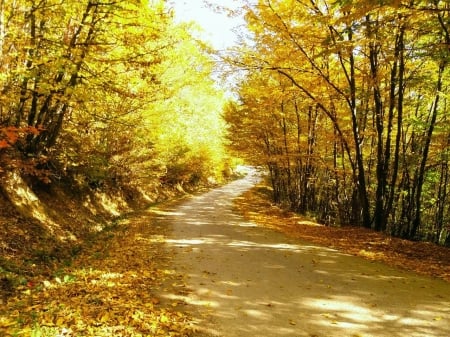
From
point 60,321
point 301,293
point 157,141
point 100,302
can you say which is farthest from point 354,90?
point 60,321

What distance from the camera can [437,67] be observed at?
12.4 m

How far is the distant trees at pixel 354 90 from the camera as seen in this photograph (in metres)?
8.80

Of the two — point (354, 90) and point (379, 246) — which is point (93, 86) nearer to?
point (354, 90)

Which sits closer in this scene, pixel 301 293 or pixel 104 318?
pixel 104 318

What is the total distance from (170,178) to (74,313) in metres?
21.0

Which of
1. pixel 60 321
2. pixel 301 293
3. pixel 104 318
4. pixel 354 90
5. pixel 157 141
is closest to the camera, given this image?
pixel 60 321

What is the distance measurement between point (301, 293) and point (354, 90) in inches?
323

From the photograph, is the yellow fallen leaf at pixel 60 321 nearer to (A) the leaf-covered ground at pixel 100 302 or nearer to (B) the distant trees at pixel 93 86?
(A) the leaf-covered ground at pixel 100 302

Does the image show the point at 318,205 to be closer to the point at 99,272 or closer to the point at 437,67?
the point at 437,67

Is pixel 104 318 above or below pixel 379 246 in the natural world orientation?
below

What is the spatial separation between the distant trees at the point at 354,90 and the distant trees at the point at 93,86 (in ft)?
9.40

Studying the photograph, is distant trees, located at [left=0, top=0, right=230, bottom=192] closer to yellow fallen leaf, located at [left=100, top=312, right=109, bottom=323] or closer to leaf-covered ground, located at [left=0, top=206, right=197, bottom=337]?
leaf-covered ground, located at [left=0, top=206, right=197, bottom=337]

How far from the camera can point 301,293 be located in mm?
6160

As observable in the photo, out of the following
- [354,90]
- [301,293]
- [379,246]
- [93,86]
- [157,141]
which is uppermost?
[354,90]
